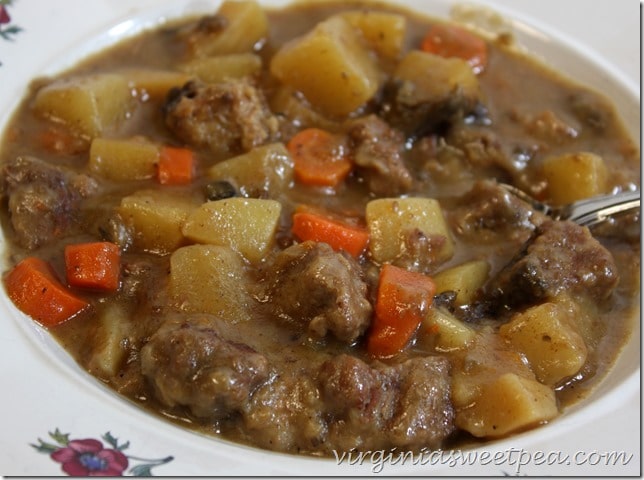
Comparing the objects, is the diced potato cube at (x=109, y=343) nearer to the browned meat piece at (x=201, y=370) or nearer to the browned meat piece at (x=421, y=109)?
the browned meat piece at (x=201, y=370)

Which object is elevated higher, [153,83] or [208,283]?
[153,83]

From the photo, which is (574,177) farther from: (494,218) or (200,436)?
(200,436)

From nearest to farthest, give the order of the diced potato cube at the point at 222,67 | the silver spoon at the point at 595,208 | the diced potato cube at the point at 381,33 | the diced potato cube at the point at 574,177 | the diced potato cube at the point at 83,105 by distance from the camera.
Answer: the silver spoon at the point at 595,208, the diced potato cube at the point at 83,105, the diced potato cube at the point at 574,177, the diced potato cube at the point at 222,67, the diced potato cube at the point at 381,33

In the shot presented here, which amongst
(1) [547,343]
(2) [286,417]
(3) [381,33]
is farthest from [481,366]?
(3) [381,33]

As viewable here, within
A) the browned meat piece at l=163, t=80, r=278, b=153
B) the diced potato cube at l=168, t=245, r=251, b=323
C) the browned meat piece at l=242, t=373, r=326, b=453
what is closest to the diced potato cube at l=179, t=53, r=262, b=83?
the browned meat piece at l=163, t=80, r=278, b=153

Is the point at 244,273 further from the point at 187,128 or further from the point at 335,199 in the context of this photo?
the point at 187,128

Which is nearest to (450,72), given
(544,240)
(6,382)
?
(544,240)

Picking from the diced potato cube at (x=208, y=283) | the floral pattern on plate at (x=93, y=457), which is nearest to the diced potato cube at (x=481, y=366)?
the diced potato cube at (x=208, y=283)
